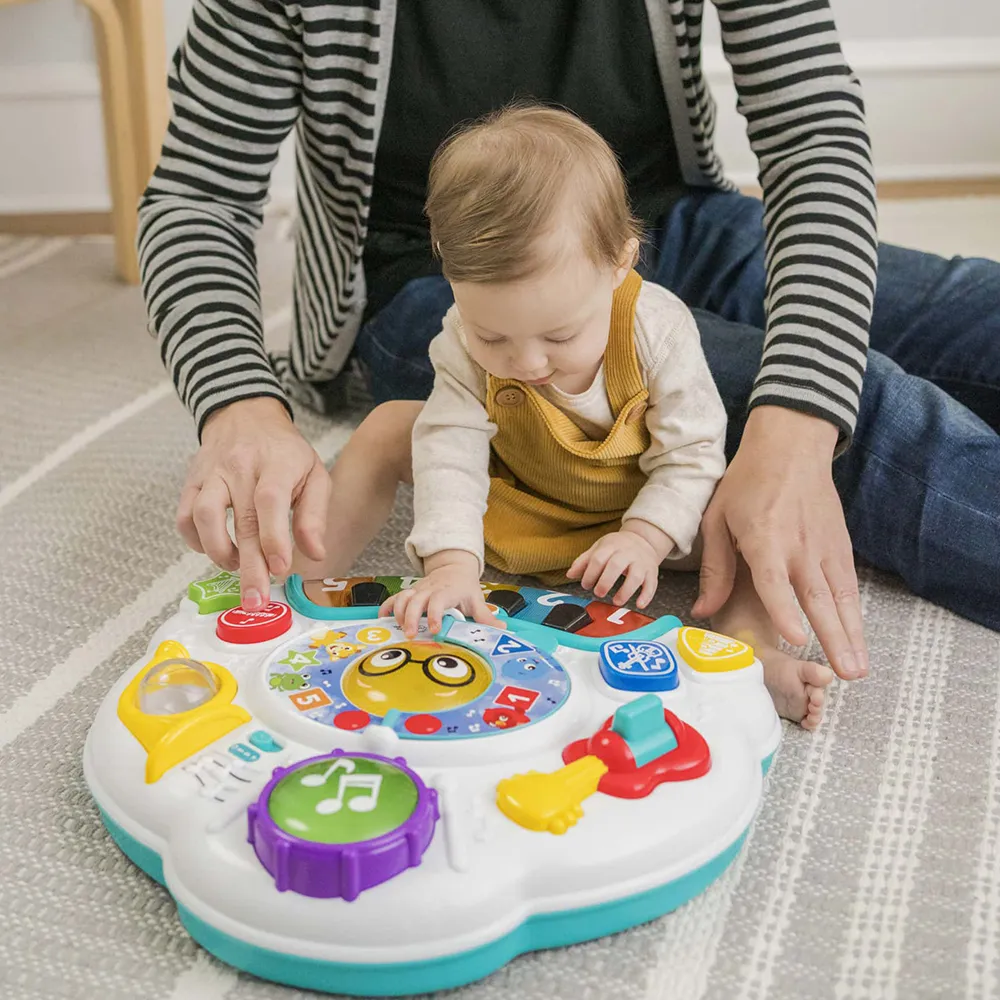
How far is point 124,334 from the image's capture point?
1.41 m

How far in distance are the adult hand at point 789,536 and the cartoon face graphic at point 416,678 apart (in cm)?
18

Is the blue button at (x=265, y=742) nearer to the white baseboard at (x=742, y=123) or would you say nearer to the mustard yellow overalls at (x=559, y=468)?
the mustard yellow overalls at (x=559, y=468)

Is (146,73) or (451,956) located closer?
(451,956)

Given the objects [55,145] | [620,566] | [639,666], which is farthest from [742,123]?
[639,666]

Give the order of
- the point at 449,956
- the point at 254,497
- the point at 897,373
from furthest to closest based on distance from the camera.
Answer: the point at 897,373
the point at 254,497
the point at 449,956

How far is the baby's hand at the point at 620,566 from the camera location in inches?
28.0

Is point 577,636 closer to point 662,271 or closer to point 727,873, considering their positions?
point 727,873

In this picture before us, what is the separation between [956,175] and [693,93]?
4.25 ft

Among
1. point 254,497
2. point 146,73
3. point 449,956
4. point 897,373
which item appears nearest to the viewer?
point 449,956

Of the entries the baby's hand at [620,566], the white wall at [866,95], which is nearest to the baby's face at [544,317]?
the baby's hand at [620,566]

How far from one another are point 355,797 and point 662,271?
0.65m

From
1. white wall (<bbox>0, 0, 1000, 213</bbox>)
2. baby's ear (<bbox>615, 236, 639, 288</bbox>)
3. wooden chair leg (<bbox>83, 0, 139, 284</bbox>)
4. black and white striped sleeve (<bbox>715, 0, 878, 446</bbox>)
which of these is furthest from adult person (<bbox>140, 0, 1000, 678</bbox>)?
white wall (<bbox>0, 0, 1000, 213</bbox>)

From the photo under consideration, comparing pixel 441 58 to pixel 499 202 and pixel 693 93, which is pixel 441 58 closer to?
pixel 693 93

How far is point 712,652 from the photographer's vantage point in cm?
63
